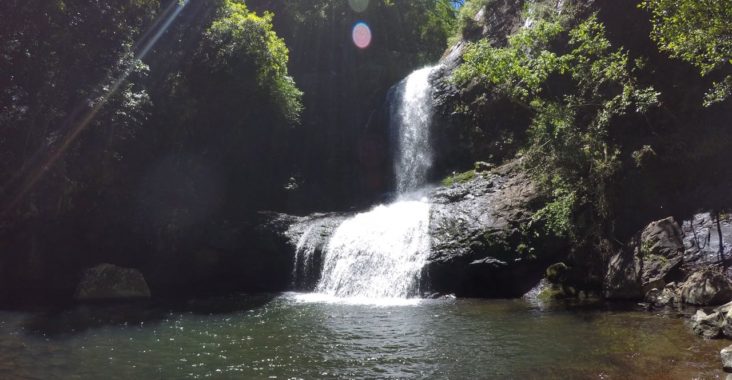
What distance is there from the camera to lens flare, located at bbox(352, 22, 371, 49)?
35.9 metres

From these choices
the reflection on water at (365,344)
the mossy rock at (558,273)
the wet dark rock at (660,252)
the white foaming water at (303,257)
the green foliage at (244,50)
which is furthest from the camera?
the green foliage at (244,50)

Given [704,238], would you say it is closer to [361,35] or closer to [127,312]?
[127,312]

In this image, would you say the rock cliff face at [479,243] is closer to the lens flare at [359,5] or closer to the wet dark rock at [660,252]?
the wet dark rock at [660,252]

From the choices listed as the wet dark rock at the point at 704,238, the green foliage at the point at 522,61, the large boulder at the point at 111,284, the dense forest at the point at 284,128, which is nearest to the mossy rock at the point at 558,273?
the dense forest at the point at 284,128

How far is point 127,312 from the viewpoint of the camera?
53.1 ft

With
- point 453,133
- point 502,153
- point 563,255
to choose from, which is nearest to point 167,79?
point 453,133

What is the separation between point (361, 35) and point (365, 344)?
1146 inches

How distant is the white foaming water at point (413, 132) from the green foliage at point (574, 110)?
19.7 ft

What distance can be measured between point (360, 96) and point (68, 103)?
54.5 feet

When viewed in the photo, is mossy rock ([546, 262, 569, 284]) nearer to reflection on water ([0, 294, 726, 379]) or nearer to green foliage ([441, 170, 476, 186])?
reflection on water ([0, 294, 726, 379])

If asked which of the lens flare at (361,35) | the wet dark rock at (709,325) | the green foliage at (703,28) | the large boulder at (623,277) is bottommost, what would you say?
the wet dark rock at (709,325)

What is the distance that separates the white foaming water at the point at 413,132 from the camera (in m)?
24.8

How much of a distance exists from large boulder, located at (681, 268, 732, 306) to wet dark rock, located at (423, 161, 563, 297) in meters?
4.10

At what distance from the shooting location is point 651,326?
10.9 metres
